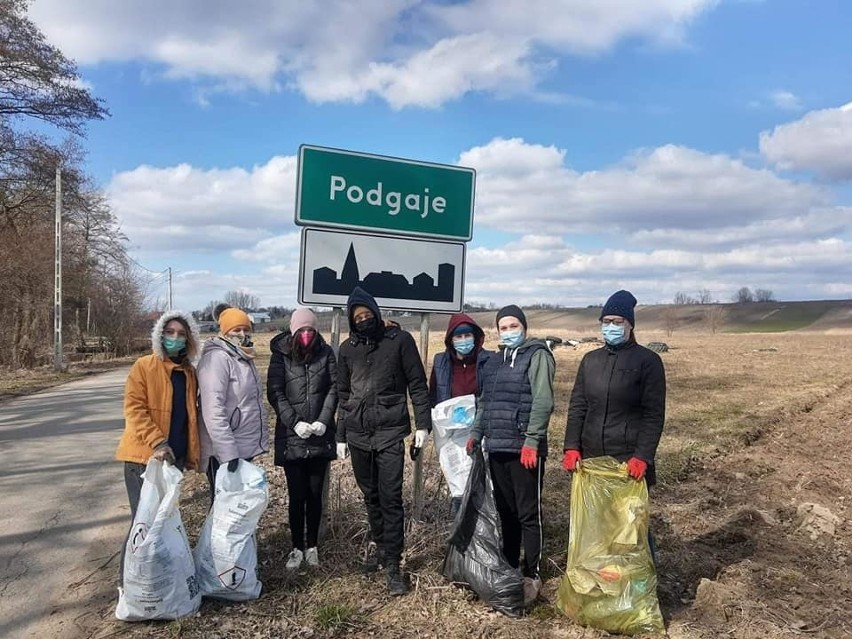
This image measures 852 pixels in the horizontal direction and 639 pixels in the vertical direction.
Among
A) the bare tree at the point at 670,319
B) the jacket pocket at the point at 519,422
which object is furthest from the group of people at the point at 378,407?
the bare tree at the point at 670,319

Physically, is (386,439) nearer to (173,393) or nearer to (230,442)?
(230,442)

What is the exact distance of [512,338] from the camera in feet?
12.1

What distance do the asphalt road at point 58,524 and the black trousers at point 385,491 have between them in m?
1.59

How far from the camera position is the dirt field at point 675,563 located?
3.18 metres

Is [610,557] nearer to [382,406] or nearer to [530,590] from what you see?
[530,590]

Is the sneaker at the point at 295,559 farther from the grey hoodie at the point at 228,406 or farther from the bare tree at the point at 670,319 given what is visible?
the bare tree at the point at 670,319

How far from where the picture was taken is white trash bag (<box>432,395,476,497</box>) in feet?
12.5

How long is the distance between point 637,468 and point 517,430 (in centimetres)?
69

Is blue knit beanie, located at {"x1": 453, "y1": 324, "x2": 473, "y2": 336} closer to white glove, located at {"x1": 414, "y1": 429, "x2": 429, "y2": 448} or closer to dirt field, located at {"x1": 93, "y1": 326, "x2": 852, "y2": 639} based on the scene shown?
white glove, located at {"x1": 414, "y1": 429, "x2": 429, "y2": 448}

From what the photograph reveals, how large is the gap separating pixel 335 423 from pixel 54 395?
11818mm

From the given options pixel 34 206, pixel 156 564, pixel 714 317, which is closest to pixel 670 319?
pixel 714 317

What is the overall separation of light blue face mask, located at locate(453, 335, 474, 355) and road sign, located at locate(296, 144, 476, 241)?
0.87 m

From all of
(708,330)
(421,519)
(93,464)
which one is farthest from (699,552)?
(708,330)

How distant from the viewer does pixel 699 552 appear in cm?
438
